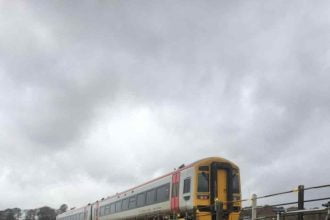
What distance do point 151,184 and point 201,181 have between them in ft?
19.5

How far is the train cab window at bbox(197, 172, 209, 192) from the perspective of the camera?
20.8 metres

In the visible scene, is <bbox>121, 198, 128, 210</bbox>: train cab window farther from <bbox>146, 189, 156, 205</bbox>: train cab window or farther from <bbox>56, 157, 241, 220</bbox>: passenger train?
<bbox>56, 157, 241, 220</bbox>: passenger train

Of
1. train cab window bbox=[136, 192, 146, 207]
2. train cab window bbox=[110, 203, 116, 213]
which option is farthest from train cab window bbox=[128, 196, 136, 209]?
train cab window bbox=[110, 203, 116, 213]

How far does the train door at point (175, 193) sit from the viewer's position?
72.1 feet

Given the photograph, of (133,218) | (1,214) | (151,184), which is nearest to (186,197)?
(151,184)

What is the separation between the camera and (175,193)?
22359 millimetres

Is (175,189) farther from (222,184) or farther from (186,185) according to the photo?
(222,184)

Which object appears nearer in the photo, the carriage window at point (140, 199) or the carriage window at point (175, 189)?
the carriage window at point (175, 189)

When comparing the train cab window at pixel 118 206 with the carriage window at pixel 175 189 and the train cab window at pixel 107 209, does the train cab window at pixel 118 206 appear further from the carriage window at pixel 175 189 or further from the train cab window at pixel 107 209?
the carriage window at pixel 175 189

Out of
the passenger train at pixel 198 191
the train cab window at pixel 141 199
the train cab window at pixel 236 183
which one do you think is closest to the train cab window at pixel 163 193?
the passenger train at pixel 198 191

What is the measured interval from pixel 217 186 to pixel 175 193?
7.74 ft

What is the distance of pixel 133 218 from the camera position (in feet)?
96.1

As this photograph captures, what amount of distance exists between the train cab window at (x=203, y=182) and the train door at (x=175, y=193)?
5.60ft

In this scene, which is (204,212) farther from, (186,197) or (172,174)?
(172,174)
